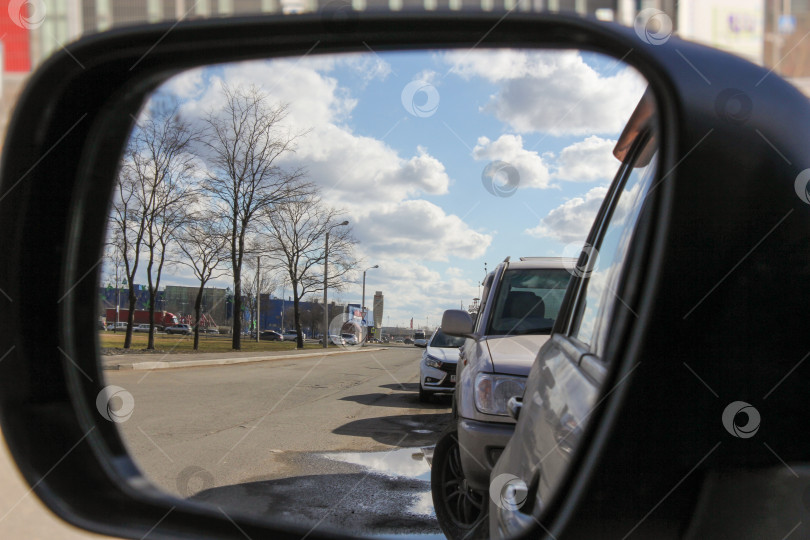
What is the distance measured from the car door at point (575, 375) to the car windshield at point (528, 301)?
5.93 ft

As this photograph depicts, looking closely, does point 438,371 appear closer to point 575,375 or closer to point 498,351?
point 498,351

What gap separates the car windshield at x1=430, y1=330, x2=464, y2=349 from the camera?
470 inches

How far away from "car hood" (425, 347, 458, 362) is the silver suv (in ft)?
19.8

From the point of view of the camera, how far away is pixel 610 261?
1.55m

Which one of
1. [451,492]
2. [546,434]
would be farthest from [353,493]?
[546,434]

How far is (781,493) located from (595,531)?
27 centimetres

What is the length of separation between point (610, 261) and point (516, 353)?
2311 mm

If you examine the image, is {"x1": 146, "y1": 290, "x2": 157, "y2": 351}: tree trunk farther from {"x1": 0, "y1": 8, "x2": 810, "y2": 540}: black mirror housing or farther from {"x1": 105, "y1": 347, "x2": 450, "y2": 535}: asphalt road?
{"x1": 0, "y1": 8, "x2": 810, "y2": 540}: black mirror housing

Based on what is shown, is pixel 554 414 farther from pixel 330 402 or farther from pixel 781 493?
pixel 330 402

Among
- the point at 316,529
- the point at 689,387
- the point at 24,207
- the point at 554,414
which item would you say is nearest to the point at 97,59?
the point at 24,207

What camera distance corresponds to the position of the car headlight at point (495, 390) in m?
3.52

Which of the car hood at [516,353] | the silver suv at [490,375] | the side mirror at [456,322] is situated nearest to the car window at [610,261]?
the silver suv at [490,375]

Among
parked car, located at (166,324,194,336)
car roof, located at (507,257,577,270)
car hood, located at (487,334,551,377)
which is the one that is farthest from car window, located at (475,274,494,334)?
Answer: parked car, located at (166,324,194,336)

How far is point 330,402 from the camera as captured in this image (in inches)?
419
